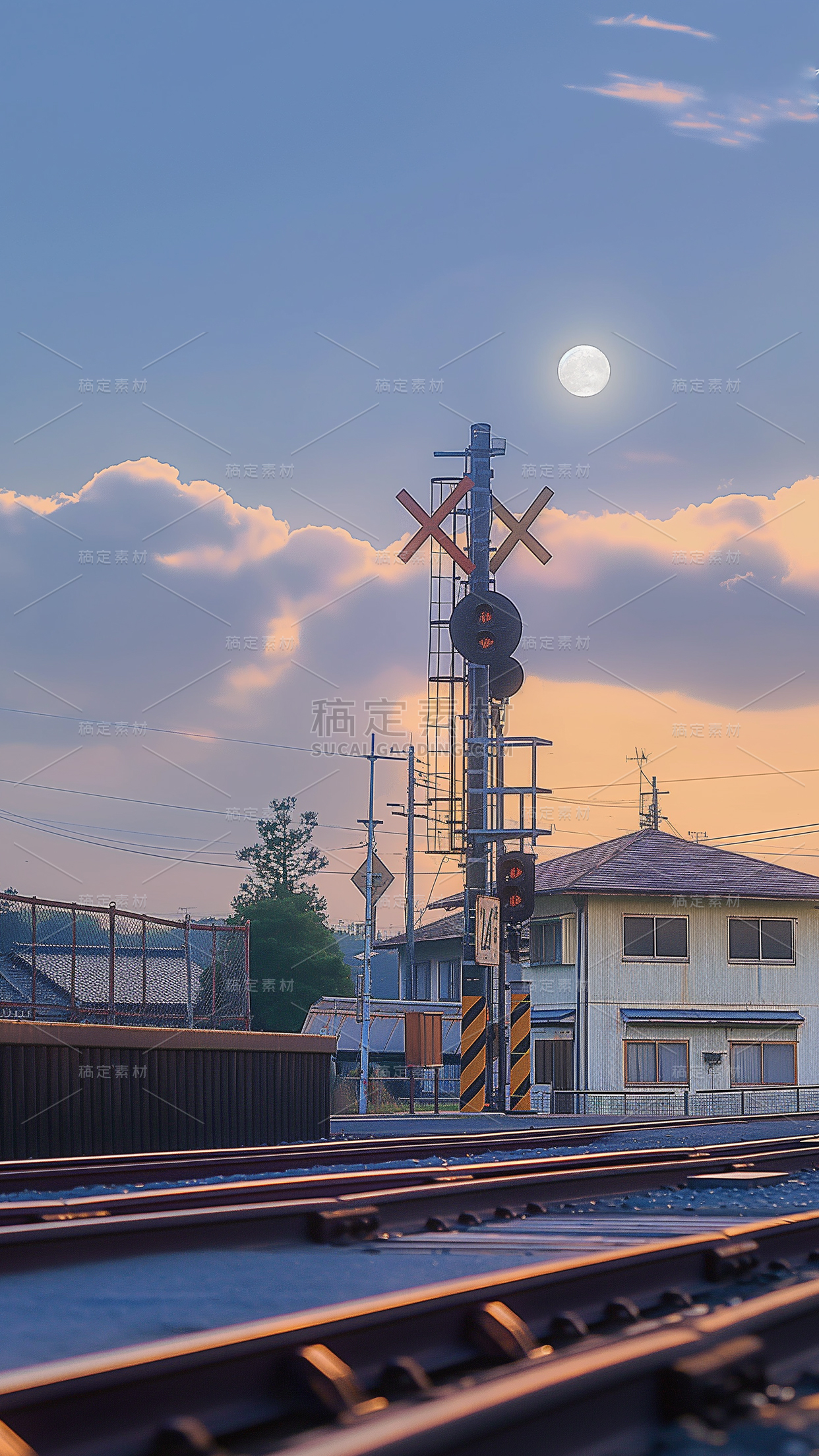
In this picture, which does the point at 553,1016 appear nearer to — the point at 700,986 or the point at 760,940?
the point at 700,986

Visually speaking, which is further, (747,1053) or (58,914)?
A: (747,1053)

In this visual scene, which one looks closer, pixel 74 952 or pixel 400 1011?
pixel 74 952

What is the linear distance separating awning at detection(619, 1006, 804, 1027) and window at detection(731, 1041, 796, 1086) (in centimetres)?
68

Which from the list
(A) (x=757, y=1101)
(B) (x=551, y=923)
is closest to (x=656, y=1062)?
(A) (x=757, y=1101)

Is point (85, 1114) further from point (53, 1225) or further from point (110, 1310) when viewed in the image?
point (110, 1310)

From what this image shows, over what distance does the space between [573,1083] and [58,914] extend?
85.3 feet

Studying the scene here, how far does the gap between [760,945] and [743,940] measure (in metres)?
0.57

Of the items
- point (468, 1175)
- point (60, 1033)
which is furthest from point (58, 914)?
point (468, 1175)

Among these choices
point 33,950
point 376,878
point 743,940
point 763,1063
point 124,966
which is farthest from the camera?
point 743,940

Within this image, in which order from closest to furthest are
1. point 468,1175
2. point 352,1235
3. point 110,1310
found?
point 110,1310
point 352,1235
point 468,1175

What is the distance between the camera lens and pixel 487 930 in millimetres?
21719

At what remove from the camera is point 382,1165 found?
403 inches

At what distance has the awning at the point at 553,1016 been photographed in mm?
42312

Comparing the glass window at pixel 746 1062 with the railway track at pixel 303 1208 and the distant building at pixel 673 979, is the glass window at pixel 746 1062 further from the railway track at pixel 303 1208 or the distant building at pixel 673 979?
the railway track at pixel 303 1208
